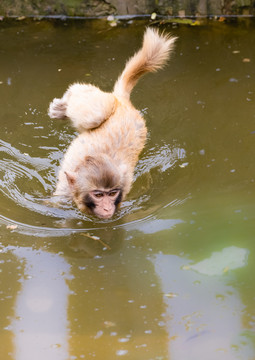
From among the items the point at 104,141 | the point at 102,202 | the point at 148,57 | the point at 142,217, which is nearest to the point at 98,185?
the point at 102,202

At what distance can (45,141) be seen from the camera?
7.59 meters

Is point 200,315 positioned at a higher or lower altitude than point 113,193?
lower

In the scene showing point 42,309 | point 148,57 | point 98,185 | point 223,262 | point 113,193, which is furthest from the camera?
point 148,57

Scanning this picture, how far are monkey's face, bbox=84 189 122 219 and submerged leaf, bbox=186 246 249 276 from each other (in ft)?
3.58

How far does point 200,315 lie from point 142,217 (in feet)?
5.24

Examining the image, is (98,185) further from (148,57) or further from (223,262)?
(148,57)

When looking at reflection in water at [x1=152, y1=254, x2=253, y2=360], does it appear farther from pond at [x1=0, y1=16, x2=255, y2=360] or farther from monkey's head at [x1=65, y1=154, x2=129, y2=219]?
monkey's head at [x1=65, y1=154, x2=129, y2=219]

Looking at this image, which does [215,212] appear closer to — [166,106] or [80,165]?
[80,165]

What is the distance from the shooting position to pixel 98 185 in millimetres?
6023

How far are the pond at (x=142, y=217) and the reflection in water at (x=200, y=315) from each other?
1 cm

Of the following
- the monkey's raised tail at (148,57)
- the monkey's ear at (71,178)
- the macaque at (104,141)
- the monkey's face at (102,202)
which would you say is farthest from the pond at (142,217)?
the monkey's raised tail at (148,57)

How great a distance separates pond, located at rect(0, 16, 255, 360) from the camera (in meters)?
4.71

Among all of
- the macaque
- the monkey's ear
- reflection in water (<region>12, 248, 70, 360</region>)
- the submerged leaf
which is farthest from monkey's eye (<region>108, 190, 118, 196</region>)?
the submerged leaf

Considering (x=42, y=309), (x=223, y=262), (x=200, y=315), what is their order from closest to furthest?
(x=200, y=315), (x=42, y=309), (x=223, y=262)
